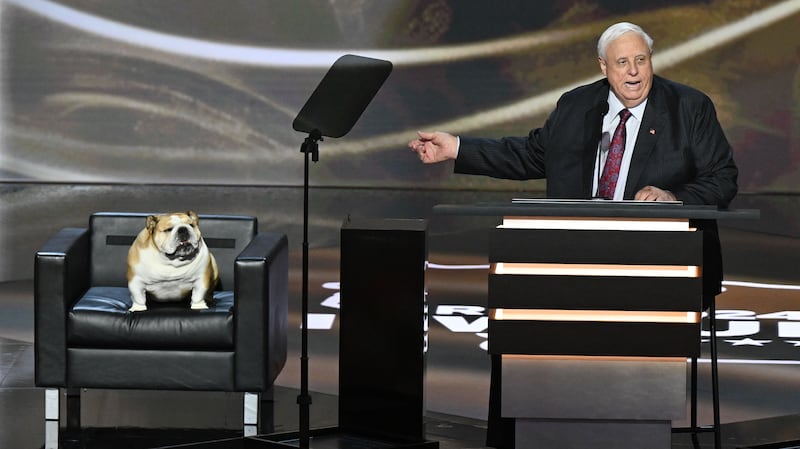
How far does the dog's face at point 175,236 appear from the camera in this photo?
4.44m

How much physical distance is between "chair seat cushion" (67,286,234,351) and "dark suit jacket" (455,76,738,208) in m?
1.22

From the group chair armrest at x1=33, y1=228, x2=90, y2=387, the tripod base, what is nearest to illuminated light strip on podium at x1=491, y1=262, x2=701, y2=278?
the tripod base

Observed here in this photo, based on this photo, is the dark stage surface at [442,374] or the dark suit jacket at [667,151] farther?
the dark stage surface at [442,374]

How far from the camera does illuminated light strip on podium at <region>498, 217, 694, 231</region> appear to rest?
3457mm

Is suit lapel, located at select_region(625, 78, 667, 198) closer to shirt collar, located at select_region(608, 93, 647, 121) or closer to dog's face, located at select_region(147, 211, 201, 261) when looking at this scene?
shirt collar, located at select_region(608, 93, 647, 121)

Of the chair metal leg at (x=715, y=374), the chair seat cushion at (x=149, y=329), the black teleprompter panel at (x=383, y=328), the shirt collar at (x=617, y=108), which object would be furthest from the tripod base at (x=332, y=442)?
the shirt collar at (x=617, y=108)

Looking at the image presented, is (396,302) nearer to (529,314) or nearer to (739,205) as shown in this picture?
(529,314)

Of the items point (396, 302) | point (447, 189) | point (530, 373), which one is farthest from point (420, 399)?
point (447, 189)

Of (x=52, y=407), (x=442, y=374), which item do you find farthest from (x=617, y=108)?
(x=52, y=407)

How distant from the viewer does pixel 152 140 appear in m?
13.7

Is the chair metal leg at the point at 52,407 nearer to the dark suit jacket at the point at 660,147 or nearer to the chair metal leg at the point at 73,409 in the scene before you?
the chair metal leg at the point at 73,409

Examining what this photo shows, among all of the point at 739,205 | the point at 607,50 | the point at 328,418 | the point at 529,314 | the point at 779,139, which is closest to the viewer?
the point at 529,314

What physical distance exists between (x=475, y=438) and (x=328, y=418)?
604 mm

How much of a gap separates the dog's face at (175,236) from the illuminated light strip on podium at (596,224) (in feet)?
4.68
